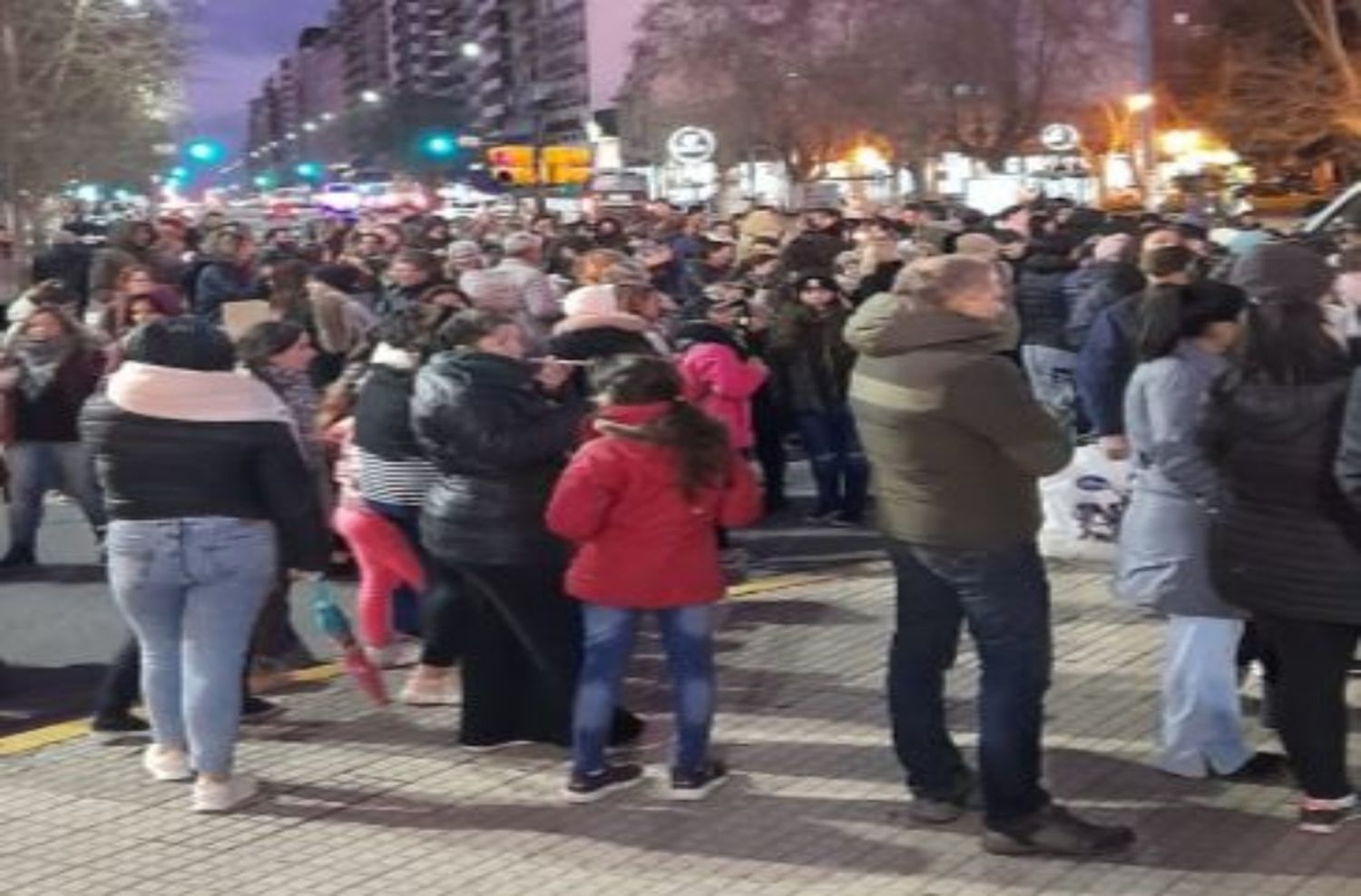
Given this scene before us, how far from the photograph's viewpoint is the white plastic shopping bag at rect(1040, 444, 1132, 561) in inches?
344

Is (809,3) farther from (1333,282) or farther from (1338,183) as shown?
(1333,282)

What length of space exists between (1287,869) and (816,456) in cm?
601

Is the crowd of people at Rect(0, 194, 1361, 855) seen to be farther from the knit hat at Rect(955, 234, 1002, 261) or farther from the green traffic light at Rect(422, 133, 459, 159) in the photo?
the green traffic light at Rect(422, 133, 459, 159)

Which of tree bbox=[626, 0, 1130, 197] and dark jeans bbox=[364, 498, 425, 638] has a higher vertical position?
tree bbox=[626, 0, 1130, 197]

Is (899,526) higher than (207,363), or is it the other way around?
(207,363)

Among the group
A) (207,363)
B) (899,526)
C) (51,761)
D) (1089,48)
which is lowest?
(51,761)

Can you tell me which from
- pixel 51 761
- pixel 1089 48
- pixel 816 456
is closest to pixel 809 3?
pixel 1089 48

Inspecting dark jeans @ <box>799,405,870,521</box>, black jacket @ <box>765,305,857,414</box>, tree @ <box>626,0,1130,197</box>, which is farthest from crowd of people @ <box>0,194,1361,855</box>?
tree @ <box>626,0,1130,197</box>

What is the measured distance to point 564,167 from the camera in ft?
209

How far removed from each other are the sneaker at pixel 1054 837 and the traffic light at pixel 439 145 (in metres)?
49.0

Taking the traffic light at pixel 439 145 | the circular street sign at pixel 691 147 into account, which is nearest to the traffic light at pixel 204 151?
the traffic light at pixel 439 145

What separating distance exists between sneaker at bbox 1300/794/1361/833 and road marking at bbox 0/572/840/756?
376 centimetres

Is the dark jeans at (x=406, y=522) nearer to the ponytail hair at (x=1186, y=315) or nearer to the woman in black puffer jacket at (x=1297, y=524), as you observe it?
the ponytail hair at (x=1186, y=315)

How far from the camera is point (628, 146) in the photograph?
89188 mm
